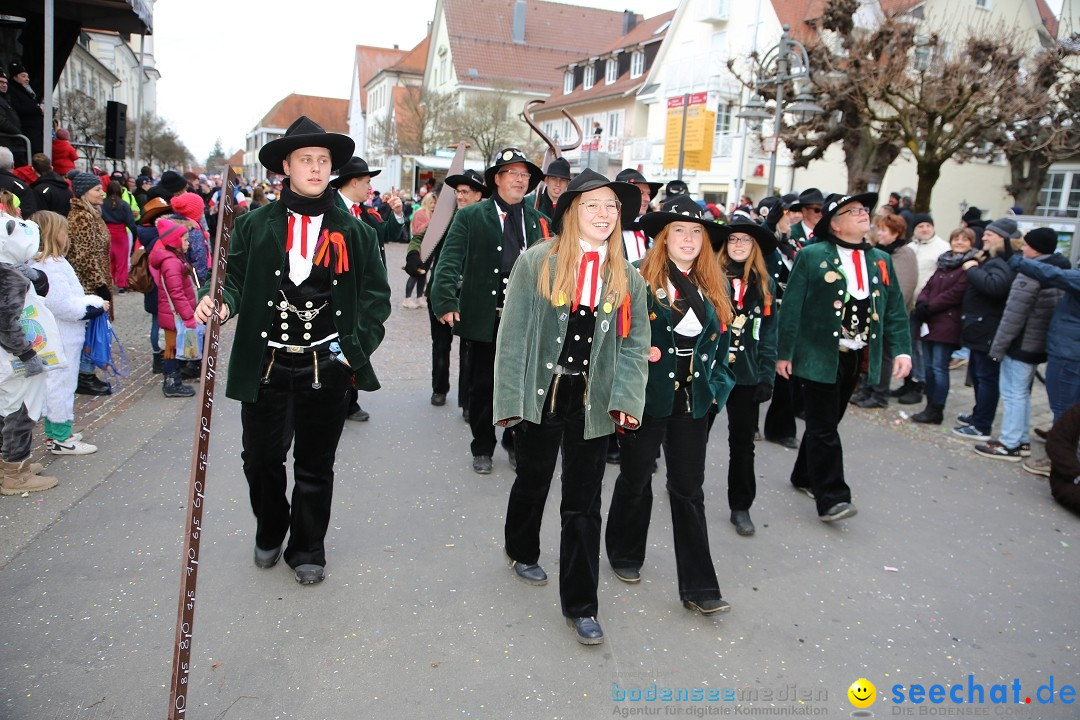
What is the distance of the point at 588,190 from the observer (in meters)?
3.48

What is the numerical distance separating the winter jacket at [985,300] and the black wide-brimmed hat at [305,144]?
6.12 metres

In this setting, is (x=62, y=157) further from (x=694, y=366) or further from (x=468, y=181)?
(x=694, y=366)

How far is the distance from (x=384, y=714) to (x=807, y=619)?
217cm

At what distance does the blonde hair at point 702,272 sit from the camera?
3.98 m

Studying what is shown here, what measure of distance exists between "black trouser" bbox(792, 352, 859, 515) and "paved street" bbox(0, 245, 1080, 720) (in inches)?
10.4

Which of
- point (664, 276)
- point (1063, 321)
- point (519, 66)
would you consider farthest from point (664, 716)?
point (519, 66)

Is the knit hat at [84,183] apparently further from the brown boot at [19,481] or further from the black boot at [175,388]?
the brown boot at [19,481]

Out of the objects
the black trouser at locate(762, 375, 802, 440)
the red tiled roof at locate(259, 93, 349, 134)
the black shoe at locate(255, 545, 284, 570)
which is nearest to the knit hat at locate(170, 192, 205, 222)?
the black shoe at locate(255, 545, 284, 570)

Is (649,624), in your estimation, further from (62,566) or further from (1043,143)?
(1043,143)

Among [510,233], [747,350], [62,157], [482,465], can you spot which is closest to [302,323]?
[482,465]

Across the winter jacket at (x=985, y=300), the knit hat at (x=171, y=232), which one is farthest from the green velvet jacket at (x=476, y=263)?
the winter jacket at (x=985, y=300)

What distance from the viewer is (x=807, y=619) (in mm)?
4000

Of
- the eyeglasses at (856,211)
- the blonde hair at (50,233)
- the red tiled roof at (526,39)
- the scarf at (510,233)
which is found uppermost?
the red tiled roof at (526,39)

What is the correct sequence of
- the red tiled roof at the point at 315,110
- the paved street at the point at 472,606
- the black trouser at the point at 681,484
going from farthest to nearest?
the red tiled roof at the point at 315,110 → the black trouser at the point at 681,484 → the paved street at the point at 472,606
